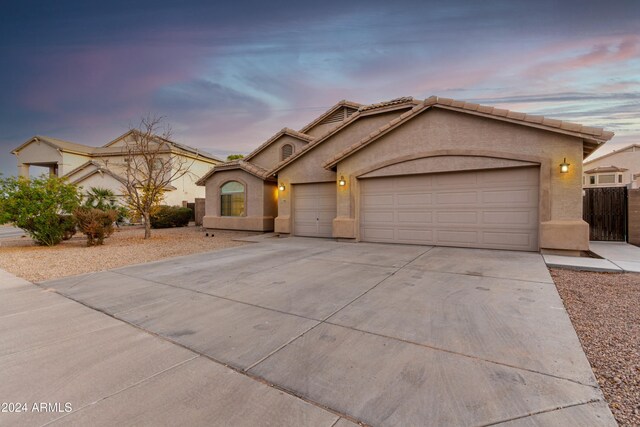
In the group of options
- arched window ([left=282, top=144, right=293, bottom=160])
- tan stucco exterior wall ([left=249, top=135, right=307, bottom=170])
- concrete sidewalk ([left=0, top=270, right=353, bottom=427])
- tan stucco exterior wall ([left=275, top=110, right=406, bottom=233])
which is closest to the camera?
concrete sidewalk ([left=0, top=270, right=353, bottom=427])

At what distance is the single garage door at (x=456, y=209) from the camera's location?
8023 mm

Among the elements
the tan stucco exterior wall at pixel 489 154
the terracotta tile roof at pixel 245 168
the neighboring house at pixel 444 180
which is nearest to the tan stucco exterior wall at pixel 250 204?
the terracotta tile roof at pixel 245 168

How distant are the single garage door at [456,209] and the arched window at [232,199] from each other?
751cm

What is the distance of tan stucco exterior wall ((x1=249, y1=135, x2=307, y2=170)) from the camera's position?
54.0ft

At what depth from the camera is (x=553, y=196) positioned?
746 centimetres

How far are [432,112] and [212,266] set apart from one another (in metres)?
8.43

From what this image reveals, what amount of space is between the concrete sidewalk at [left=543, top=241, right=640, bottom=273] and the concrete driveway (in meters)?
1.64

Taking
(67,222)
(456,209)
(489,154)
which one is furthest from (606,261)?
(67,222)

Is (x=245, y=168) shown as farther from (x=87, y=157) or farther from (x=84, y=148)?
(x=84, y=148)

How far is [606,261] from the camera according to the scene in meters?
6.54

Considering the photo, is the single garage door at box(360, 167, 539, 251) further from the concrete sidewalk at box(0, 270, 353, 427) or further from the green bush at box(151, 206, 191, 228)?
the green bush at box(151, 206, 191, 228)

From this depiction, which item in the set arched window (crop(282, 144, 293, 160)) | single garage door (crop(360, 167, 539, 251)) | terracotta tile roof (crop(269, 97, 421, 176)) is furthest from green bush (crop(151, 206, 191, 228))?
single garage door (crop(360, 167, 539, 251))

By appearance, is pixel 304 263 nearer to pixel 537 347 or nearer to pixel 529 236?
pixel 537 347

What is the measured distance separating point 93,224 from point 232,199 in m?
6.31
